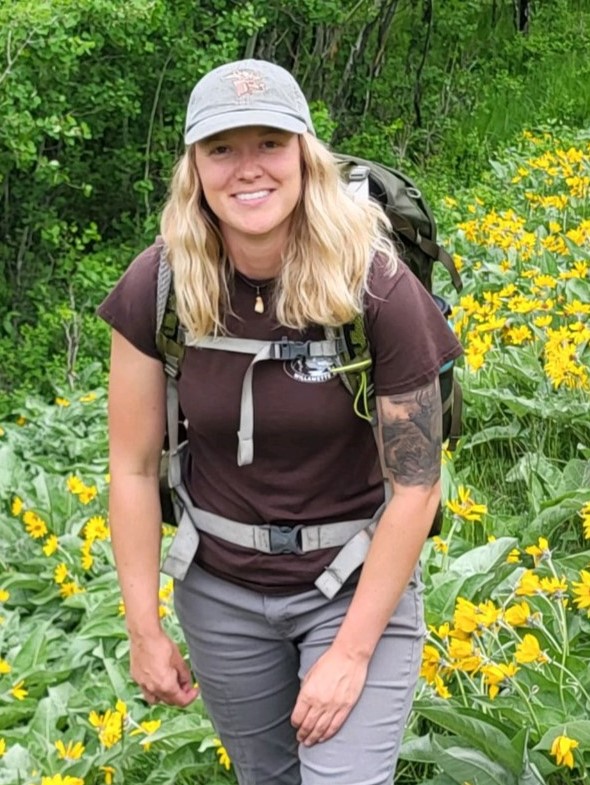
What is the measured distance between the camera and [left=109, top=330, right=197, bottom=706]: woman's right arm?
102 inches

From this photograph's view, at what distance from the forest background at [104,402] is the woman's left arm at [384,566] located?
1.82ft

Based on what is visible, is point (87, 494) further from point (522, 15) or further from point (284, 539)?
point (522, 15)

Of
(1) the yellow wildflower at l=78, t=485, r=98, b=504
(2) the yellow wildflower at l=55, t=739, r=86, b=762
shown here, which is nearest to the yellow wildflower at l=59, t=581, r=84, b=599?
(1) the yellow wildflower at l=78, t=485, r=98, b=504

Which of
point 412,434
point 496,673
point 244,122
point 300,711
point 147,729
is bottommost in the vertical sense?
point 147,729

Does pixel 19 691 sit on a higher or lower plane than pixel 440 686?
lower

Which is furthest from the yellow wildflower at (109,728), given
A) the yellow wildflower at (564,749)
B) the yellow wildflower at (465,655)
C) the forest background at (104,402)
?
the yellow wildflower at (564,749)

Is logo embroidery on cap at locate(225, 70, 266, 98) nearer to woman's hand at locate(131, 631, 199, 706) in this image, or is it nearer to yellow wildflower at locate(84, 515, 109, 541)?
woman's hand at locate(131, 631, 199, 706)

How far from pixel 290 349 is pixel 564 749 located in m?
1.08

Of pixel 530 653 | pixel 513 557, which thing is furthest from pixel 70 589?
pixel 530 653

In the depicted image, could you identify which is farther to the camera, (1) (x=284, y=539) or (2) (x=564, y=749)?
(2) (x=564, y=749)

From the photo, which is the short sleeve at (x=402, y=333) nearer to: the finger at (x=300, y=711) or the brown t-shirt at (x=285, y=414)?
the brown t-shirt at (x=285, y=414)

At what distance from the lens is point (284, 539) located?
2.46m

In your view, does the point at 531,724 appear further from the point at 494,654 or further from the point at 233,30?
the point at 233,30

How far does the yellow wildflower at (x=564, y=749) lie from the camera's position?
271 cm
